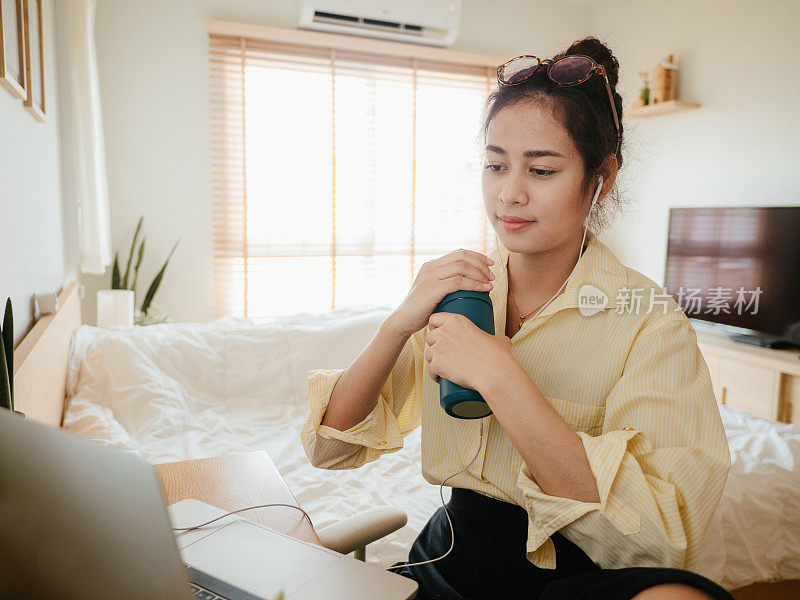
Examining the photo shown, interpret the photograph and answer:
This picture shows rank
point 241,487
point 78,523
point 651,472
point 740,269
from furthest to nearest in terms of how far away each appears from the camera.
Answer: point 740,269
point 241,487
point 651,472
point 78,523

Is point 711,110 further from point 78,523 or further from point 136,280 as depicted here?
point 78,523

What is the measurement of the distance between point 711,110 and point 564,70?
11.0 ft

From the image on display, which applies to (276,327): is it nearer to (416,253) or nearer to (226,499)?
(226,499)

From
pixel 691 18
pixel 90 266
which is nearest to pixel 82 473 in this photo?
pixel 90 266

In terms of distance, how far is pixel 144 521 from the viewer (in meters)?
0.29

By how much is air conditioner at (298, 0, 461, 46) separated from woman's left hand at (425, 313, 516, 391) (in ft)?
11.5

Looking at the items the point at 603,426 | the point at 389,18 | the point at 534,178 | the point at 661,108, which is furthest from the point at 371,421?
the point at 661,108

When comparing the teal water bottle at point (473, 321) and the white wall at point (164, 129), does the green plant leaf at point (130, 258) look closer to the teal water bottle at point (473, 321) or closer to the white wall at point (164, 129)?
the white wall at point (164, 129)

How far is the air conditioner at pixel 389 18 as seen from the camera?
3811 mm

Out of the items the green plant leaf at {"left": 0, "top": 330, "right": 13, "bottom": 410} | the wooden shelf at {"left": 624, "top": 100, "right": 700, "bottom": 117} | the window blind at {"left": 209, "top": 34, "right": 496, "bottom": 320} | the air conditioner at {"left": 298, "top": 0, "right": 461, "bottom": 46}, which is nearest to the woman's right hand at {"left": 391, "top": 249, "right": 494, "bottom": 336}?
the green plant leaf at {"left": 0, "top": 330, "right": 13, "bottom": 410}

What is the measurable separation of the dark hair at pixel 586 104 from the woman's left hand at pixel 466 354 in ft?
1.17

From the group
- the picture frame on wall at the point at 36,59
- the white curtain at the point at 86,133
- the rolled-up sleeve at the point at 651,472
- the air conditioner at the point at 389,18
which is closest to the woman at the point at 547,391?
the rolled-up sleeve at the point at 651,472

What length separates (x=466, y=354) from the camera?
83cm

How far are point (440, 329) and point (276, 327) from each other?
1.69m
